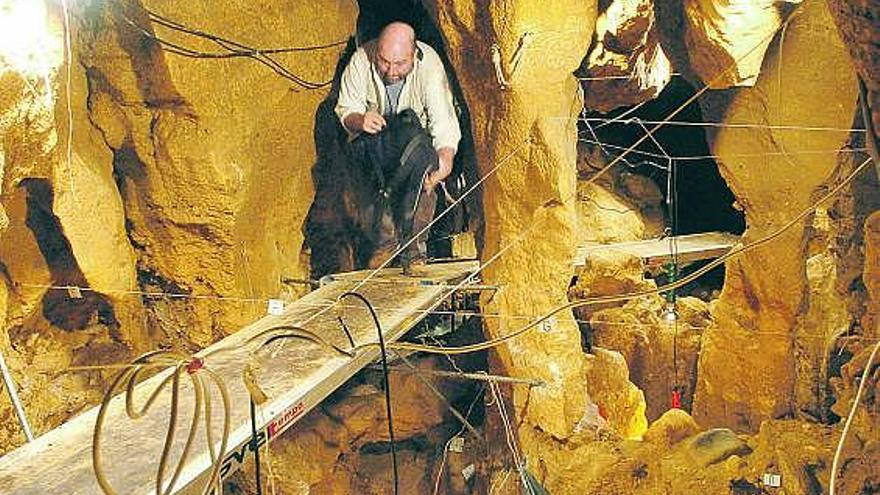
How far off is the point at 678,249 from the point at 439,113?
440 centimetres

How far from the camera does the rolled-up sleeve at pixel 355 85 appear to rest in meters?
5.43

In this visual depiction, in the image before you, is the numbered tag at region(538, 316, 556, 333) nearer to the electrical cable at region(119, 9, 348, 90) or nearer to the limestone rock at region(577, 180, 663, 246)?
the electrical cable at region(119, 9, 348, 90)

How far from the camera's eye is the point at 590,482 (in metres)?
5.10

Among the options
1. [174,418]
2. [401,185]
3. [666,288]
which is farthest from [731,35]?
[174,418]

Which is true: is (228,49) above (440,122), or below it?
above

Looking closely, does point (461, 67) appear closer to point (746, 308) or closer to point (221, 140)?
point (221, 140)

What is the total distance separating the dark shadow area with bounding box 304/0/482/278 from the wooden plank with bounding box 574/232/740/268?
219 cm

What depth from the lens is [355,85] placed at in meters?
5.47

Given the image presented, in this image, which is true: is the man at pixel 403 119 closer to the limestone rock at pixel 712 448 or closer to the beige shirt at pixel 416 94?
the beige shirt at pixel 416 94

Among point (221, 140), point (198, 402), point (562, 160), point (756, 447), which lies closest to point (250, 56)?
point (221, 140)

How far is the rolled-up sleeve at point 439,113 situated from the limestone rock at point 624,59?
4.16 ft

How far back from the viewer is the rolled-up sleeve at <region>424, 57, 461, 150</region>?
537 centimetres

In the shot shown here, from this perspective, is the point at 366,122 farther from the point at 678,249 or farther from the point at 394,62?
the point at 678,249

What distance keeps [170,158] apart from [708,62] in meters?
3.60
